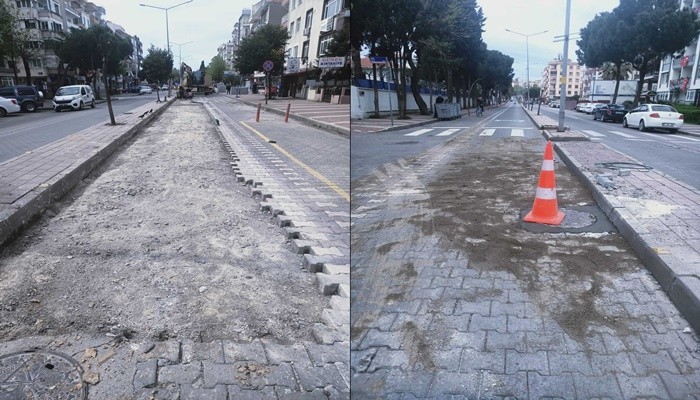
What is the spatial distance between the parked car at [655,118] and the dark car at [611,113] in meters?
2.83

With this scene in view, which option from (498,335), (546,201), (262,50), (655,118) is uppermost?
(262,50)

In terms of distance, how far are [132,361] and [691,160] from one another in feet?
34.9

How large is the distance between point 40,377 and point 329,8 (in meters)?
1.74

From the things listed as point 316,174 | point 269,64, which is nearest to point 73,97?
point 316,174

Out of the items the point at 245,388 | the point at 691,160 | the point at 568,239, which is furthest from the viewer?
the point at 691,160

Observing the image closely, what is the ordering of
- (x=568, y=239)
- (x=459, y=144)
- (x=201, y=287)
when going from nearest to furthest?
(x=201, y=287)
(x=568, y=239)
(x=459, y=144)

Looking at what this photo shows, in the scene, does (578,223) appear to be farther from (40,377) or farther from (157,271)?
(40,377)

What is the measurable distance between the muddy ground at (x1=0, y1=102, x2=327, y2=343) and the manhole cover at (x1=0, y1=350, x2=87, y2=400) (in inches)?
9.9

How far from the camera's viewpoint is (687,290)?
2.46m

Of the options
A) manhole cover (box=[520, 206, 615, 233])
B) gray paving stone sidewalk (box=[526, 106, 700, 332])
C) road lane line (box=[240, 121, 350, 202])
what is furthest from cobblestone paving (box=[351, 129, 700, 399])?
road lane line (box=[240, 121, 350, 202])

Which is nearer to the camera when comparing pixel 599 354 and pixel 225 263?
pixel 599 354

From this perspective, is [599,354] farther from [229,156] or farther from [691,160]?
[691,160]

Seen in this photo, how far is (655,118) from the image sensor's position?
59.4 ft

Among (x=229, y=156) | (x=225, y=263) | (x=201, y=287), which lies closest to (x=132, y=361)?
(x=201, y=287)
